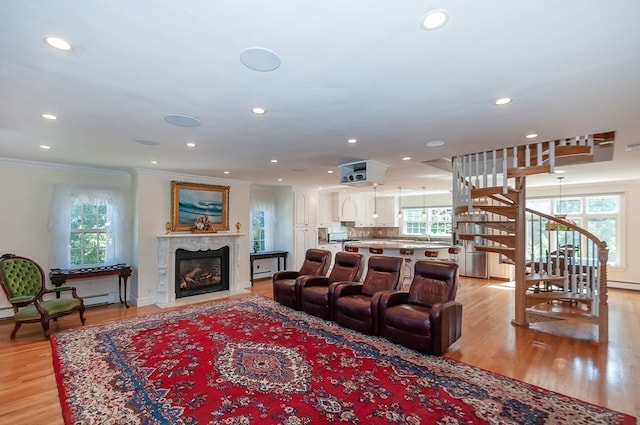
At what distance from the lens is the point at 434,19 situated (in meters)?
1.48

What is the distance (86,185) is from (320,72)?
5.45 m

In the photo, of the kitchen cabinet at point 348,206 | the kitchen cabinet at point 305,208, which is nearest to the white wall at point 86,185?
the kitchen cabinet at point 305,208

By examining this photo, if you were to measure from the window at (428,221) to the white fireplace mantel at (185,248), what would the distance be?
19.4ft

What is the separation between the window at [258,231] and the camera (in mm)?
8102

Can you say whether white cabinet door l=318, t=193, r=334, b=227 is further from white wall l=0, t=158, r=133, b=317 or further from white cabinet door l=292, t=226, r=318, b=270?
white wall l=0, t=158, r=133, b=317

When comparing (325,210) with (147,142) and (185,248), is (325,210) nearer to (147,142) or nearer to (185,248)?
(185,248)

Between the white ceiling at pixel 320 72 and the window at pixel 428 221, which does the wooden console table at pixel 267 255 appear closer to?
the white ceiling at pixel 320 72

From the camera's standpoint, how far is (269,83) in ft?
7.02

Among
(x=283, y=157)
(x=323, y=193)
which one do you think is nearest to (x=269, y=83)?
(x=283, y=157)

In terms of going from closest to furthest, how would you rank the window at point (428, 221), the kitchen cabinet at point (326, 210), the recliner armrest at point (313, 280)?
the recliner armrest at point (313, 280), the kitchen cabinet at point (326, 210), the window at point (428, 221)

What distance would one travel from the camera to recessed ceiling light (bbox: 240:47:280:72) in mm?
1748

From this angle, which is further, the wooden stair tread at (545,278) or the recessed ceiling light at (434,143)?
the wooden stair tread at (545,278)

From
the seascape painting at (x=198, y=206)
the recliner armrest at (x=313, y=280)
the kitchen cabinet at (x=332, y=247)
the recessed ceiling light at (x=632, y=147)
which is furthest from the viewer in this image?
the kitchen cabinet at (x=332, y=247)

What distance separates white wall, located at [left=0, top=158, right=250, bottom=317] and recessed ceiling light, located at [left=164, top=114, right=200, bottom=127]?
3141 millimetres
